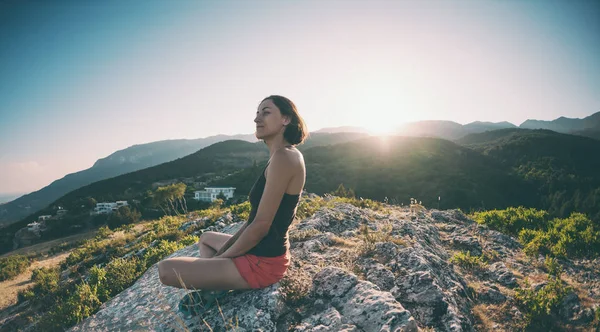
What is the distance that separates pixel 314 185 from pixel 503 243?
157 ft

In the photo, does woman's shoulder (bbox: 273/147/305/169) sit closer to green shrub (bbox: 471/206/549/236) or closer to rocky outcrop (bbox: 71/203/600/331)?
rocky outcrop (bbox: 71/203/600/331)

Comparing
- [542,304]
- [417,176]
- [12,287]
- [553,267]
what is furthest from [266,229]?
[417,176]

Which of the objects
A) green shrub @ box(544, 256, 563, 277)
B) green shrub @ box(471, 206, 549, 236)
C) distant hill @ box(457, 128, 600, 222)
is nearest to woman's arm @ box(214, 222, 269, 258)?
green shrub @ box(544, 256, 563, 277)

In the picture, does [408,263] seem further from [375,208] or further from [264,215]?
[375,208]

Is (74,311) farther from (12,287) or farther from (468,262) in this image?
(12,287)

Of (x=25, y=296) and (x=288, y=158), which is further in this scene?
(x=25, y=296)

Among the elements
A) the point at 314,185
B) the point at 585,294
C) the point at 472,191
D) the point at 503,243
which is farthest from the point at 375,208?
the point at 472,191

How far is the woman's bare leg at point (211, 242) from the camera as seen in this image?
3645mm

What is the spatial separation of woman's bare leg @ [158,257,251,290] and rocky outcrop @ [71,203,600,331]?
41 cm

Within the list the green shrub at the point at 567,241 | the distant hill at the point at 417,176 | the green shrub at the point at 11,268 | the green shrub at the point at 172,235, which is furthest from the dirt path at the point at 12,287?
the distant hill at the point at 417,176

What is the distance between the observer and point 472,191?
5556 centimetres

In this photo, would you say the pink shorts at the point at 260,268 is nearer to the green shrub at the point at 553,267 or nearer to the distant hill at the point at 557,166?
the green shrub at the point at 553,267

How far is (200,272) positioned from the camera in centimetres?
287

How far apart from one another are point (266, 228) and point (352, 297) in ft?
4.57
